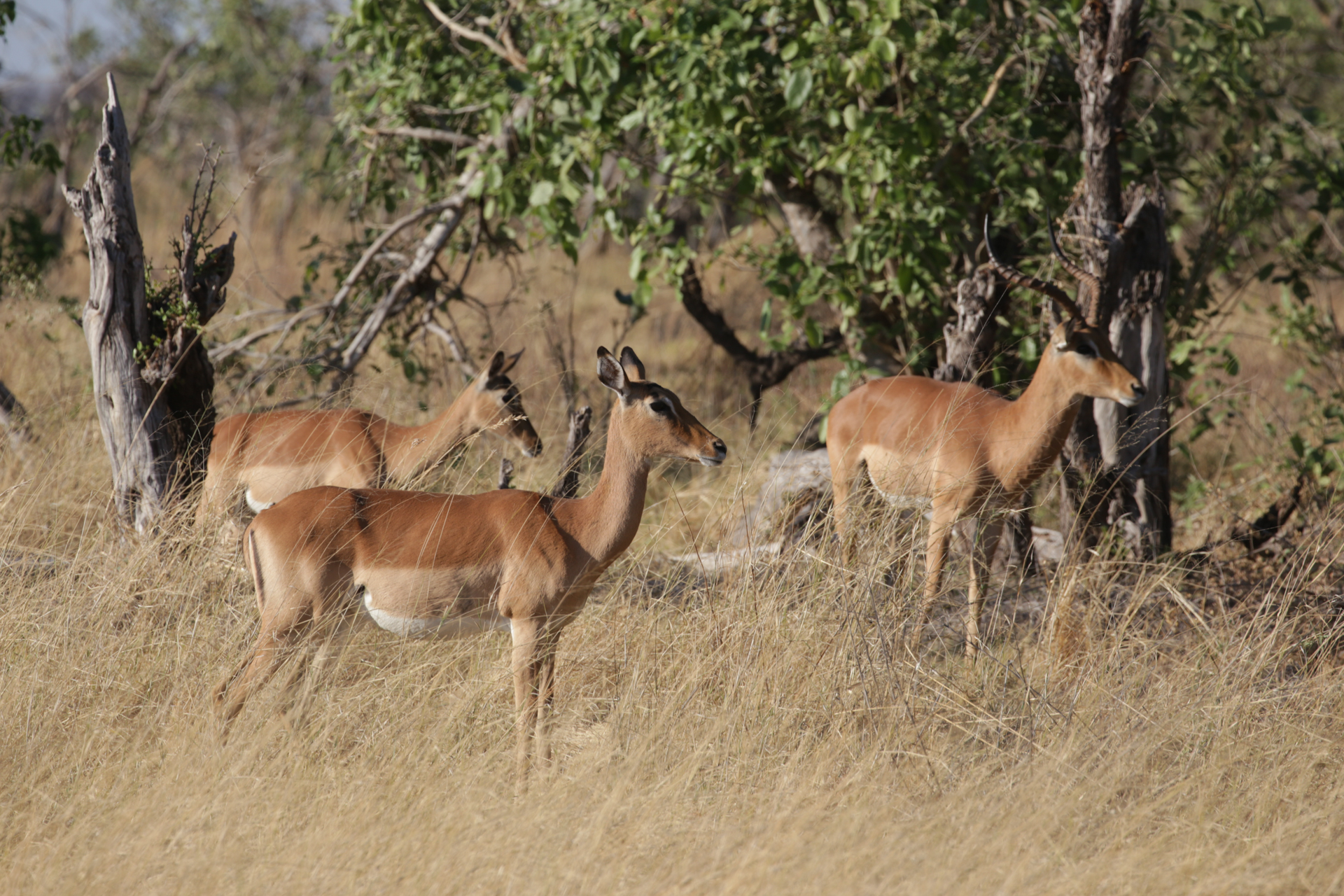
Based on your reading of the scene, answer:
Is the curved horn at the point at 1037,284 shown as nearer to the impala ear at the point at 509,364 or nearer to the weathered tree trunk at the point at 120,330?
the impala ear at the point at 509,364

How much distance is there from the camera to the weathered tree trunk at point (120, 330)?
4520 millimetres

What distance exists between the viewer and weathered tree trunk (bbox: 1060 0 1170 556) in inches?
207

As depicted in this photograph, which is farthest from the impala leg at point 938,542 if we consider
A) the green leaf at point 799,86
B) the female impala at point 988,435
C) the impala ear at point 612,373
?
the green leaf at point 799,86

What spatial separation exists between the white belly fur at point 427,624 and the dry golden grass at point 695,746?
223 millimetres

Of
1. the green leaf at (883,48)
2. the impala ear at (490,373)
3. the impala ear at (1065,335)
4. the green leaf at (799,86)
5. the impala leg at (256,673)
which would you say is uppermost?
the green leaf at (883,48)

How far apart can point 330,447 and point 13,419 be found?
168 centimetres

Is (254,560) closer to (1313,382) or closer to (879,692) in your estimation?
(879,692)

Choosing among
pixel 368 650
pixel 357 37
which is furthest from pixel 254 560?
pixel 357 37

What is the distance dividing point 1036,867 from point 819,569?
1729 millimetres

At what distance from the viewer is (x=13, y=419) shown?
18.4 ft

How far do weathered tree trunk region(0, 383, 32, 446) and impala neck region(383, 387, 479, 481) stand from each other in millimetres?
1736

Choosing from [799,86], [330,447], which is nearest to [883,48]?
[799,86]

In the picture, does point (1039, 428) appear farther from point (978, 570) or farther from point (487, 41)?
point (487, 41)

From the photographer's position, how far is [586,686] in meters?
4.05
